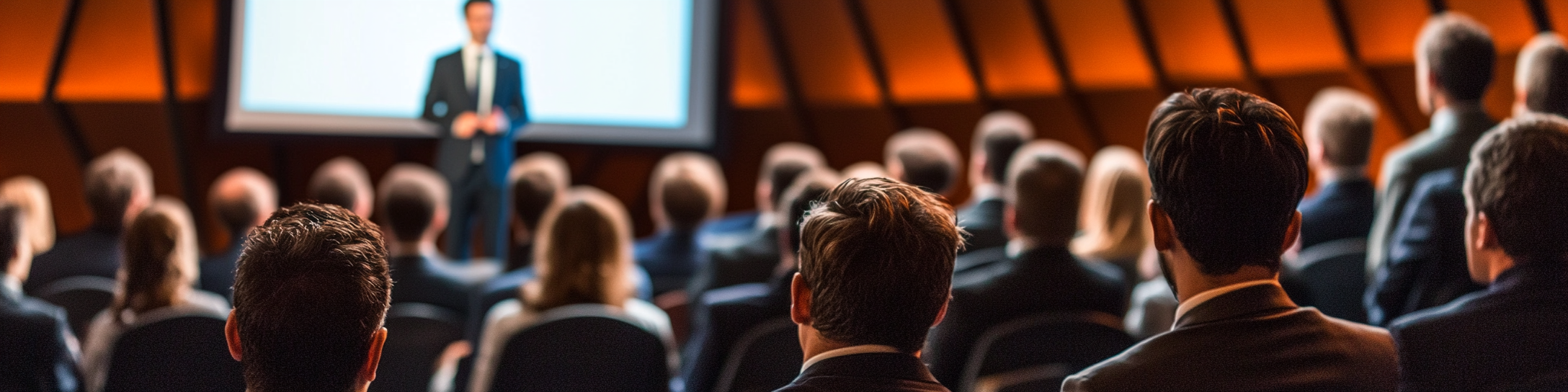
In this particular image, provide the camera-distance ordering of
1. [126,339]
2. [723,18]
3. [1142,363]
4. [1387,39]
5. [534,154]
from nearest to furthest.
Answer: [1142,363] < [126,339] < [1387,39] < [723,18] < [534,154]

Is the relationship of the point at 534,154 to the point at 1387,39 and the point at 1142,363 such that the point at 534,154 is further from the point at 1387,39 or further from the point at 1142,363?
the point at 1142,363

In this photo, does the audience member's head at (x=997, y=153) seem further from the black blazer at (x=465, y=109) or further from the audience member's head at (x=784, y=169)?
the black blazer at (x=465, y=109)

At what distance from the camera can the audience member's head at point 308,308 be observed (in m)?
1.36

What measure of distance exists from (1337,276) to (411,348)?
2408 mm

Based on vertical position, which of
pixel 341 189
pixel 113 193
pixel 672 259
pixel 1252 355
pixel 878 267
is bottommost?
pixel 672 259

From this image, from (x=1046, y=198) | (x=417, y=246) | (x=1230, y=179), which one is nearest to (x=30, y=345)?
(x=417, y=246)

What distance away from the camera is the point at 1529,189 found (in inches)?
68.0

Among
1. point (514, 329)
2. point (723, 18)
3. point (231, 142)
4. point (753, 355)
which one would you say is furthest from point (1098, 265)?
point (231, 142)

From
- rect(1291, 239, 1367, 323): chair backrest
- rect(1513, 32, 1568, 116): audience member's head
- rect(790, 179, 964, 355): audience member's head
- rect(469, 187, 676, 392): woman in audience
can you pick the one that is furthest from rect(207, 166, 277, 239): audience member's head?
rect(1513, 32, 1568, 116): audience member's head

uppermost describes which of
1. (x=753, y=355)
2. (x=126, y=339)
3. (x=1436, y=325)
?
(x=1436, y=325)

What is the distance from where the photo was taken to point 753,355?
2.54m

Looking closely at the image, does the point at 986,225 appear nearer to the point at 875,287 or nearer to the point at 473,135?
the point at 875,287

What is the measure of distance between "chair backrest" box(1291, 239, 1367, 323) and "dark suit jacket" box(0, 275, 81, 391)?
289 cm

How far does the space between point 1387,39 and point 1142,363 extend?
16.9ft
